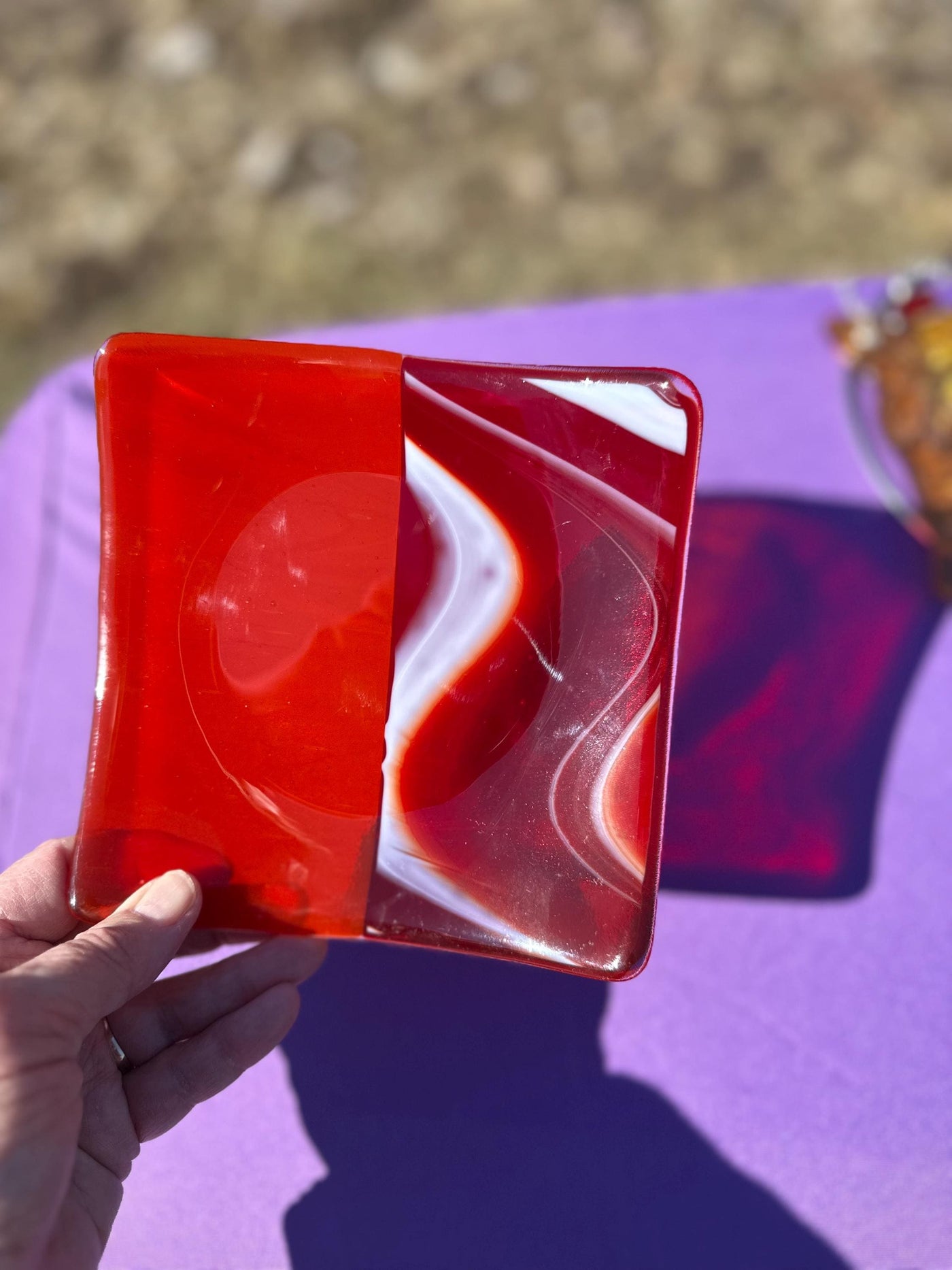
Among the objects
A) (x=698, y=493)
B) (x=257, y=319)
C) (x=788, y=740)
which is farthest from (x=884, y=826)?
(x=257, y=319)

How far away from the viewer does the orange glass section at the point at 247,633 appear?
0.61 metres

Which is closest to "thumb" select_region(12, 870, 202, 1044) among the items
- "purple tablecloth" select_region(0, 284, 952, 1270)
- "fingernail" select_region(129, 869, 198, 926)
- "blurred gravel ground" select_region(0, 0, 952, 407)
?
"fingernail" select_region(129, 869, 198, 926)

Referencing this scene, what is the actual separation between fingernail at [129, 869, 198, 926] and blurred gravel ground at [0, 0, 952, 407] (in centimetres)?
94

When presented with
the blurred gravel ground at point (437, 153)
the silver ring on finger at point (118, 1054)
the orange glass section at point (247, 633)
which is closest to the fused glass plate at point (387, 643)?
the orange glass section at point (247, 633)

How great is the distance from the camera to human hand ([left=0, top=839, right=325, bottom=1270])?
0.53 meters

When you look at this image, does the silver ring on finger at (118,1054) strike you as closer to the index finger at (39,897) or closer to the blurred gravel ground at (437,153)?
the index finger at (39,897)

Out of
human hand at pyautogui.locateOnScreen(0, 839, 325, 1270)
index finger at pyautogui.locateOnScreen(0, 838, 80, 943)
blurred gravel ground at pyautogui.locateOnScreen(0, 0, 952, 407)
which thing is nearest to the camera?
human hand at pyautogui.locateOnScreen(0, 839, 325, 1270)

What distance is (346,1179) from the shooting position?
2.23ft

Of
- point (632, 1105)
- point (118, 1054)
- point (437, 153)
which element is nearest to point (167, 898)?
point (118, 1054)

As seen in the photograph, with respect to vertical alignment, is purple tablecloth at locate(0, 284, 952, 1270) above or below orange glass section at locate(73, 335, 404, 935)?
below

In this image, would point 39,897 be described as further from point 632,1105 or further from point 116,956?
point 632,1105

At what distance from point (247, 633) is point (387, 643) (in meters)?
0.09

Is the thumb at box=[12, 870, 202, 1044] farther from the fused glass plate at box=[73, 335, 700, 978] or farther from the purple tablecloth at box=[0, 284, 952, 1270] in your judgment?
the purple tablecloth at box=[0, 284, 952, 1270]

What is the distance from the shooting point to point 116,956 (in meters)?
0.57
